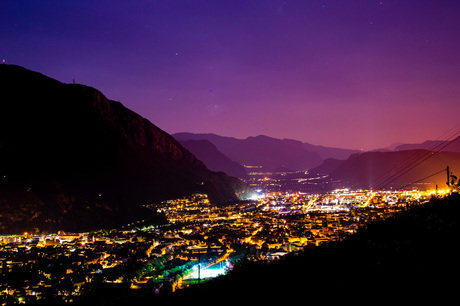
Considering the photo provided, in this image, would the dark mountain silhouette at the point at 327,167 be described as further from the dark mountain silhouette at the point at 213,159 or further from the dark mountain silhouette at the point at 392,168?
the dark mountain silhouette at the point at 213,159

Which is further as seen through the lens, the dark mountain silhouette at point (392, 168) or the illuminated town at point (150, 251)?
the dark mountain silhouette at point (392, 168)

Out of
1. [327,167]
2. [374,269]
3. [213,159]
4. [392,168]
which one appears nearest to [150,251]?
[374,269]

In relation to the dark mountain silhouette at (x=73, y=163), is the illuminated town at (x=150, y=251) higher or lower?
lower

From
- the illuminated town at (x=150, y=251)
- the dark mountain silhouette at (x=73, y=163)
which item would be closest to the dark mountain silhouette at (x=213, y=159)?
the dark mountain silhouette at (x=73, y=163)

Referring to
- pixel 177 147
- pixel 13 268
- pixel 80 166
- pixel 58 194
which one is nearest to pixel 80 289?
pixel 13 268

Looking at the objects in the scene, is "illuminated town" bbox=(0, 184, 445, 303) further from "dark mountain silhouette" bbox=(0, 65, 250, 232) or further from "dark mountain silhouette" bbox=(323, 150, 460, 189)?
"dark mountain silhouette" bbox=(323, 150, 460, 189)

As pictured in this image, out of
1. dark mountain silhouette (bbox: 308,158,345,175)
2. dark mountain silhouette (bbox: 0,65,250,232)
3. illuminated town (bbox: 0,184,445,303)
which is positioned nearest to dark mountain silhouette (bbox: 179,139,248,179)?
dark mountain silhouette (bbox: 308,158,345,175)
